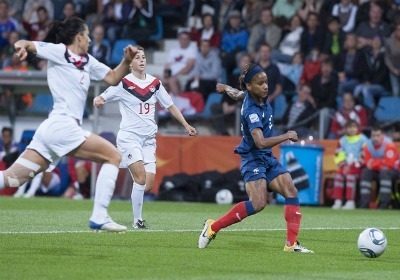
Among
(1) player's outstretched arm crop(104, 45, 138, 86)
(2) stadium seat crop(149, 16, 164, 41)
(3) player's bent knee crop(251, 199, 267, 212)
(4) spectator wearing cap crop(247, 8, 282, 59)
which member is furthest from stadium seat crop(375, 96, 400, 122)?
(1) player's outstretched arm crop(104, 45, 138, 86)

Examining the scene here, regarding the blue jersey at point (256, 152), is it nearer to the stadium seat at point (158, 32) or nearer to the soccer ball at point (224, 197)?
the soccer ball at point (224, 197)

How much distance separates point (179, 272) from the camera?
882cm

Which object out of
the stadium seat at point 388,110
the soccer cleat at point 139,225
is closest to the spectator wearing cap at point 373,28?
the stadium seat at point 388,110

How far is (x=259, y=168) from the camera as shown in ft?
36.2

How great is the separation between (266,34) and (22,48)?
16.2 m

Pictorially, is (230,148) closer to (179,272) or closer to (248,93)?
(248,93)

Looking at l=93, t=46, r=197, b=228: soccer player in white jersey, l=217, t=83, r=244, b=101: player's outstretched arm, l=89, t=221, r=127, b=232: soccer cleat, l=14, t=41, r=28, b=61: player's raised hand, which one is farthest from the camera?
l=93, t=46, r=197, b=228: soccer player in white jersey

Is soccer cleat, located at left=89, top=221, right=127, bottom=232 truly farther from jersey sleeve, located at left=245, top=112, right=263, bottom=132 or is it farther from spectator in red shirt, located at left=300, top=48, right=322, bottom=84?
spectator in red shirt, located at left=300, top=48, right=322, bottom=84

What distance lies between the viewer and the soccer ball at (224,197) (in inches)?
841

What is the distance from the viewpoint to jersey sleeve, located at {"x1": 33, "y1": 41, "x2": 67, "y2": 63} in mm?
10391

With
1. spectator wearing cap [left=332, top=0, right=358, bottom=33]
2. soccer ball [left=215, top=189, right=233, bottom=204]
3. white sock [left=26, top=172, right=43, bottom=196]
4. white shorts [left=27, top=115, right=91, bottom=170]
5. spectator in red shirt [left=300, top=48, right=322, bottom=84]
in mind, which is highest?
spectator wearing cap [left=332, top=0, right=358, bottom=33]

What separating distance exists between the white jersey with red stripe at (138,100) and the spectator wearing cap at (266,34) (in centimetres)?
1072

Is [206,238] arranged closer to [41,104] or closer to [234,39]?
[41,104]

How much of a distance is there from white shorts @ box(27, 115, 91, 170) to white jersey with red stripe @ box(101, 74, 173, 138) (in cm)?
448
